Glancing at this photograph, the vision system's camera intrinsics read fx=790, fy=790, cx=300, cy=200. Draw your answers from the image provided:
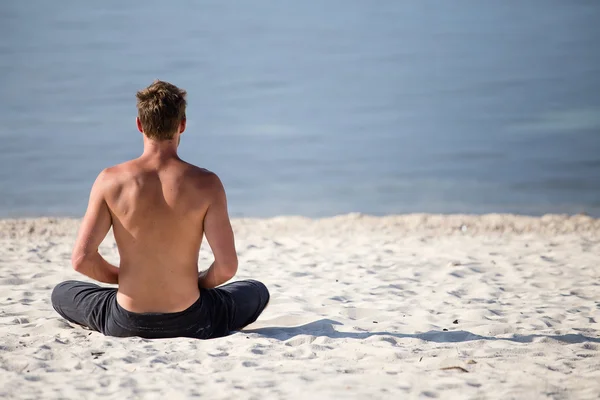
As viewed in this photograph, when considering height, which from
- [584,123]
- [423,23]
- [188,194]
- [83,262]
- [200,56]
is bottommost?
[83,262]

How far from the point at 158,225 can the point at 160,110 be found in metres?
0.51

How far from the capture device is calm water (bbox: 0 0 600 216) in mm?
12609

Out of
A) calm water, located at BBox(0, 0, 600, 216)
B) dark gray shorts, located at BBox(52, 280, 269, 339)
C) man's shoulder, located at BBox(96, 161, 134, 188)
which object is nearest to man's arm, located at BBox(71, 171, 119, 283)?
man's shoulder, located at BBox(96, 161, 134, 188)

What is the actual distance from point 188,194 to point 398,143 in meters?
14.2

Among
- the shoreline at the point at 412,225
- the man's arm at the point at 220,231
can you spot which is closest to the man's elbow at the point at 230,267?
the man's arm at the point at 220,231

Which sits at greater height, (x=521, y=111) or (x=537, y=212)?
(x=521, y=111)

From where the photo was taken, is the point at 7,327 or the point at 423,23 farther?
the point at 423,23

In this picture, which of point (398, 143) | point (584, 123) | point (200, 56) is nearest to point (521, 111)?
point (584, 123)

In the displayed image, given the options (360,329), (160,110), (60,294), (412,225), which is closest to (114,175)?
(160,110)

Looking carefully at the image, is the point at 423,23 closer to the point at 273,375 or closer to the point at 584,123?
the point at 584,123

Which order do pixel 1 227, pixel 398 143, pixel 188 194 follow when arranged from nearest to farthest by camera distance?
pixel 188 194 < pixel 1 227 < pixel 398 143

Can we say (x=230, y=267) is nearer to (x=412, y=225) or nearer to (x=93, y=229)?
(x=93, y=229)

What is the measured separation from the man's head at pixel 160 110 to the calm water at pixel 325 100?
726cm

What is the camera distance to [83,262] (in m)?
3.54
